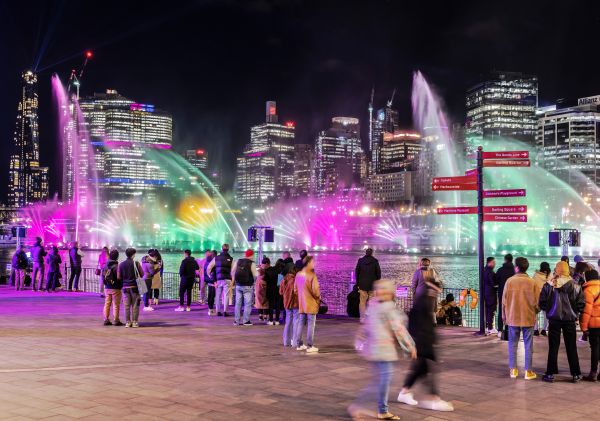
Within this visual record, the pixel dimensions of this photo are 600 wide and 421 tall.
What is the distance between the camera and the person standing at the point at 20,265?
26264 mm

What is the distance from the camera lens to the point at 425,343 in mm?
8422

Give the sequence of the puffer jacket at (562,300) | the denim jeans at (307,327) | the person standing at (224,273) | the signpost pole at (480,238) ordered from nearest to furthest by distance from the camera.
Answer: the puffer jacket at (562,300)
the denim jeans at (307,327)
the signpost pole at (480,238)
the person standing at (224,273)

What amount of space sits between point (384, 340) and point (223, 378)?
3468mm

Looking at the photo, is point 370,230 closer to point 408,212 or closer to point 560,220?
point 408,212

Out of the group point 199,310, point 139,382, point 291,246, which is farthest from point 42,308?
point 291,246

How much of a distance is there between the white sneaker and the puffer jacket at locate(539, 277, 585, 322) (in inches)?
123

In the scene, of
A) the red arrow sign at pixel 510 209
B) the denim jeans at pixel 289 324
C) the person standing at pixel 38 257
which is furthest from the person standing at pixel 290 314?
the person standing at pixel 38 257

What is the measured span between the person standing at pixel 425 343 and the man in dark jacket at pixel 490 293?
7.32 meters

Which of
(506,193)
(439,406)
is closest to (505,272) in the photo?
(506,193)

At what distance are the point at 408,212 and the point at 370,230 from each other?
1235 inches

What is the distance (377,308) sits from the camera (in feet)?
26.2

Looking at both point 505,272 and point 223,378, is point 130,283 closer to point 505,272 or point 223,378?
point 223,378

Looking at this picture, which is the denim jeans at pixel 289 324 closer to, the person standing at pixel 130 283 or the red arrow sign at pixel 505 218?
the person standing at pixel 130 283

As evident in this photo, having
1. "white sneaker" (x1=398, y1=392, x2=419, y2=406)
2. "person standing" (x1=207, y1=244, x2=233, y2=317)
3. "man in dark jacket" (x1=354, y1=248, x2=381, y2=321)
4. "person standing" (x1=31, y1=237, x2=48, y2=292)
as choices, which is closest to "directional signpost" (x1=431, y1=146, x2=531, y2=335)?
"man in dark jacket" (x1=354, y1=248, x2=381, y2=321)
